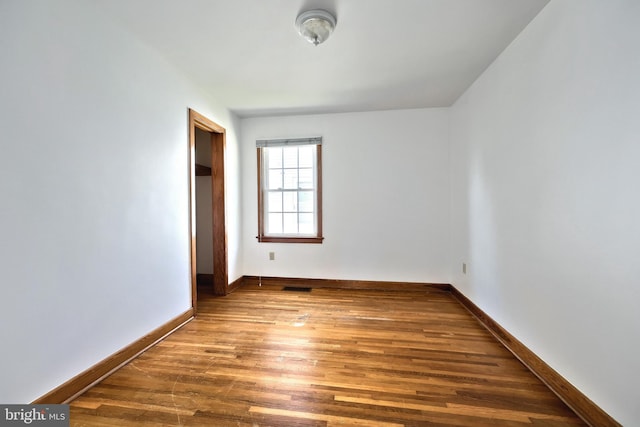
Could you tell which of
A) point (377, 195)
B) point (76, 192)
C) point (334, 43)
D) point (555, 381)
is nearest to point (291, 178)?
point (377, 195)

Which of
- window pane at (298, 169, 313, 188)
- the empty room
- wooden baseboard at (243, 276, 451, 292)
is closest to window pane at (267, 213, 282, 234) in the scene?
window pane at (298, 169, 313, 188)

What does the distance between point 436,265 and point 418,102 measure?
217cm

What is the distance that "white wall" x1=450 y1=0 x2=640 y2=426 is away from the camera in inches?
47.7

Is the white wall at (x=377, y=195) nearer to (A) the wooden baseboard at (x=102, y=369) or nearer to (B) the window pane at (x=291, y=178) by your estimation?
(B) the window pane at (x=291, y=178)

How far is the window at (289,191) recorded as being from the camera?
3828mm

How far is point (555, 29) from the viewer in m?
1.62

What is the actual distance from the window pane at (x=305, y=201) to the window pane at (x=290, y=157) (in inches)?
17.0

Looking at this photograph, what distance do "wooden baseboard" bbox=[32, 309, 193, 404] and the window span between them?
6.08ft

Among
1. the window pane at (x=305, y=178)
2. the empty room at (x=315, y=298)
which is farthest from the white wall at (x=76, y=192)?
the window pane at (x=305, y=178)

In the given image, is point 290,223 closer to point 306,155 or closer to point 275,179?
point 275,179

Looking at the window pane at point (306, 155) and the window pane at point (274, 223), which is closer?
the window pane at point (306, 155)

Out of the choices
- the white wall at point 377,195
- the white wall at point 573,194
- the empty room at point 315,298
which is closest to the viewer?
the white wall at point 573,194

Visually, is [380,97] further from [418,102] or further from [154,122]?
[154,122]

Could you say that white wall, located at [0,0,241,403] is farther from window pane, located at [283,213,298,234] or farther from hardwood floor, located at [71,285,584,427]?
window pane, located at [283,213,298,234]
